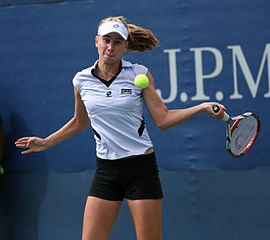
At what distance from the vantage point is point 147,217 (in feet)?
A: 12.5

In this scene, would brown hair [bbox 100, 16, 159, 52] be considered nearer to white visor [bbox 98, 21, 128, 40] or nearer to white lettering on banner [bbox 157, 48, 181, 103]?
white visor [bbox 98, 21, 128, 40]

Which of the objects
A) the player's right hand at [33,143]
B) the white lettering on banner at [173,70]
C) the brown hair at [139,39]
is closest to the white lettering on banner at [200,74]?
the white lettering on banner at [173,70]

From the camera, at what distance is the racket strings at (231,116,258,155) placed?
3.95 metres

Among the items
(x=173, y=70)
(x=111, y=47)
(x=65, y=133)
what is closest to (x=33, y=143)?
(x=65, y=133)

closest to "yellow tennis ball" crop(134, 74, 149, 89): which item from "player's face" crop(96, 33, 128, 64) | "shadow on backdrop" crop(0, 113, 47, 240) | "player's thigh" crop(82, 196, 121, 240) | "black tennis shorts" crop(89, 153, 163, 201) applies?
"player's face" crop(96, 33, 128, 64)

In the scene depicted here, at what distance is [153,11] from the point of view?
195 inches

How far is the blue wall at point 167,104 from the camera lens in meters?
4.79

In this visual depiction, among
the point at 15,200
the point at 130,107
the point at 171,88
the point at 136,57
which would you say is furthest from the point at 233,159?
the point at 15,200

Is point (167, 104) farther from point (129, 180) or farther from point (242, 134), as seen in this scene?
point (129, 180)

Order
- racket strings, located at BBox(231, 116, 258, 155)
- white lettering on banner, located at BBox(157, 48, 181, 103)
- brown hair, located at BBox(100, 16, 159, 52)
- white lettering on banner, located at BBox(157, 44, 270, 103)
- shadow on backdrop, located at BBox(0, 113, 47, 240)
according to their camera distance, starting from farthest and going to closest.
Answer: shadow on backdrop, located at BBox(0, 113, 47, 240)
white lettering on banner, located at BBox(157, 48, 181, 103)
white lettering on banner, located at BBox(157, 44, 270, 103)
brown hair, located at BBox(100, 16, 159, 52)
racket strings, located at BBox(231, 116, 258, 155)

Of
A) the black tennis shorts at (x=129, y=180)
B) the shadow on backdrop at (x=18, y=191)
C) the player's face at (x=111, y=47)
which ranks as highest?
the player's face at (x=111, y=47)

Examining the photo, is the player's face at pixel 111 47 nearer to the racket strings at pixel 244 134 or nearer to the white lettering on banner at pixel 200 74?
the racket strings at pixel 244 134

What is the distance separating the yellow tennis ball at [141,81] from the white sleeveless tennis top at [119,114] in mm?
34

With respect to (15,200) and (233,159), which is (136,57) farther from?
(15,200)
